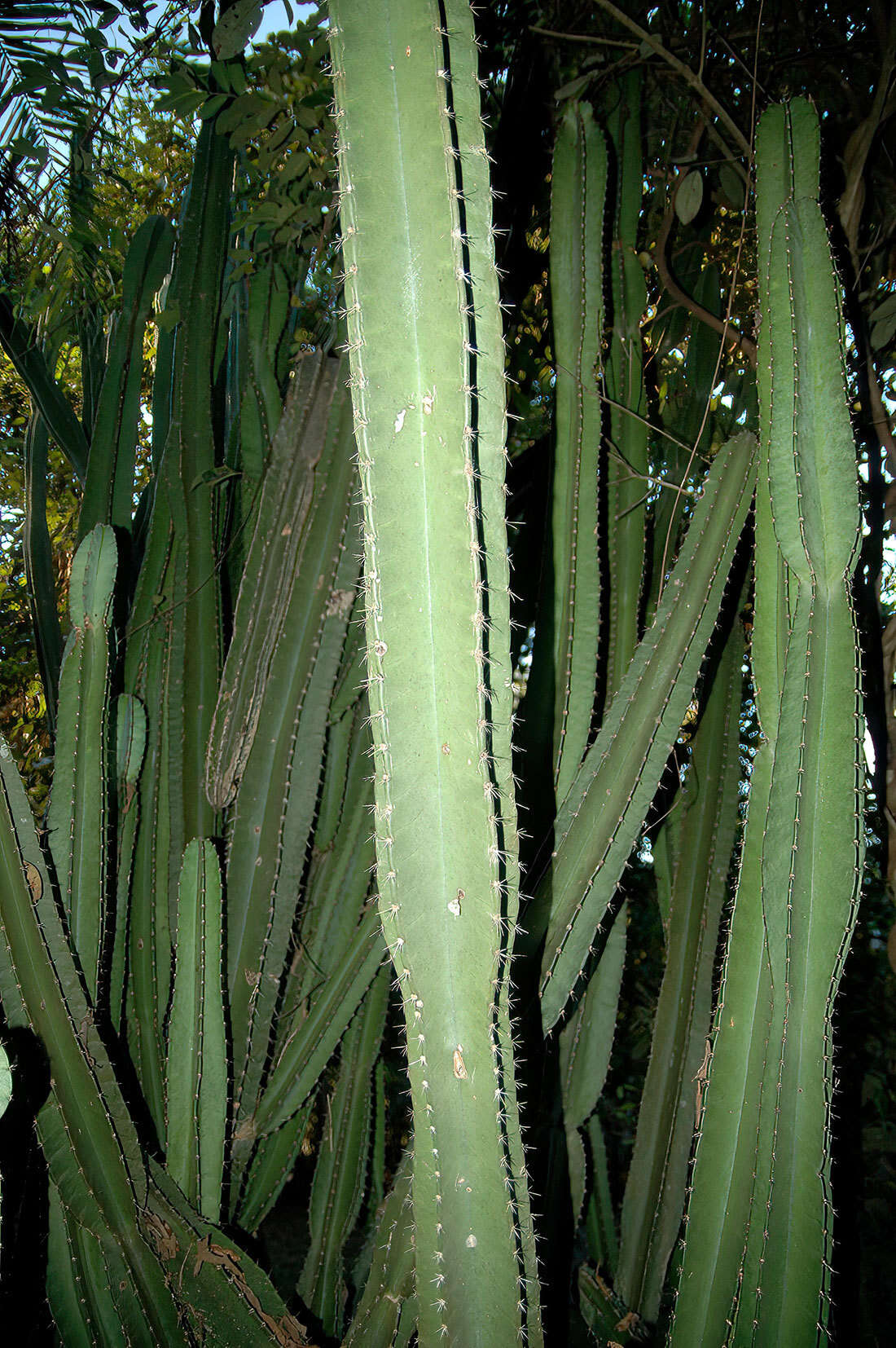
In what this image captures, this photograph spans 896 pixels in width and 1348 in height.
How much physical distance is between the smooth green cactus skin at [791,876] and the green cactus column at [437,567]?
354 millimetres

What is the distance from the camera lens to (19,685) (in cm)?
390

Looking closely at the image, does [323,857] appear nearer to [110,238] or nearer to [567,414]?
[567,414]

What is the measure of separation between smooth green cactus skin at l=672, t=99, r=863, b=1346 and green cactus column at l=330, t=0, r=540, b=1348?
35cm

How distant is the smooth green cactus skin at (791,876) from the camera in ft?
2.91

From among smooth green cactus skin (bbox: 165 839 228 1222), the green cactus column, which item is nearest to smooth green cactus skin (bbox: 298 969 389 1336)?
smooth green cactus skin (bbox: 165 839 228 1222)

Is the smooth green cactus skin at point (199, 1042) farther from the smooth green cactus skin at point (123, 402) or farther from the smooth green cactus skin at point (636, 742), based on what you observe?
the smooth green cactus skin at point (123, 402)

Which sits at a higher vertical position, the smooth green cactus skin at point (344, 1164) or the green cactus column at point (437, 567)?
the green cactus column at point (437, 567)

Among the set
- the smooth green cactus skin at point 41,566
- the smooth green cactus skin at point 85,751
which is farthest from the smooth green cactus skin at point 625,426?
the smooth green cactus skin at point 41,566

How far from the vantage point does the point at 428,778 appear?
2.23 ft

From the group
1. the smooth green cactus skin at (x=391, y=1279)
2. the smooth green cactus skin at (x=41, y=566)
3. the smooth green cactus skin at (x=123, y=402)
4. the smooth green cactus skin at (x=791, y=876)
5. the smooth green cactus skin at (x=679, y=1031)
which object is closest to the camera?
the smooth green cactus skin at (x=791, y=876)

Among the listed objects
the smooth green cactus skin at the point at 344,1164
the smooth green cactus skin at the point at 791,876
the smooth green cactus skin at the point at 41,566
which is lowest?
the smooth green cactus skin at the point at 344,1164

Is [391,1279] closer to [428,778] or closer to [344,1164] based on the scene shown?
[344,1164]

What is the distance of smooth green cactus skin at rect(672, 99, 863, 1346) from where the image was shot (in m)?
0.89

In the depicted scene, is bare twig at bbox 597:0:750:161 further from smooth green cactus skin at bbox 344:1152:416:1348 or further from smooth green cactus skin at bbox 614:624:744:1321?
smooth green cactus skin at bbox 344:1152:416:1348
